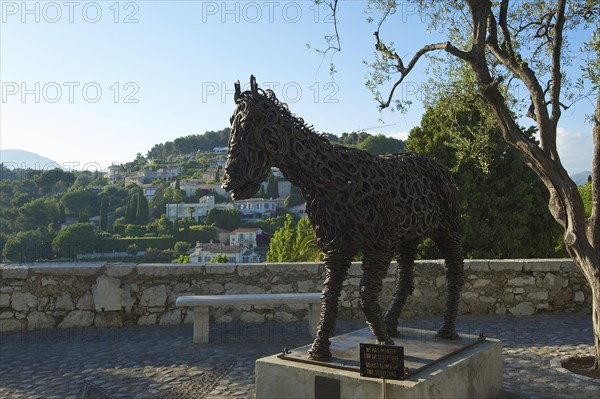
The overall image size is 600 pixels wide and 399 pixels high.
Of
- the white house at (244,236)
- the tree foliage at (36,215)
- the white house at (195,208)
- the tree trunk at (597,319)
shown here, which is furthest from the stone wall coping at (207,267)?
the white house at (195,208)

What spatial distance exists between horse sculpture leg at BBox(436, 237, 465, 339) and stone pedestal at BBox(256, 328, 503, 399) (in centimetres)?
13

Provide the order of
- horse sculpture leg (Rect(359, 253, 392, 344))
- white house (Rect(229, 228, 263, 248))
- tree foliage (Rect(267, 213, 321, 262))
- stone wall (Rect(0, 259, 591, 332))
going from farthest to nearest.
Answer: white house (Rect(229, 228, 263, 248))
tree foliage (Rect(267, 213, 321, 262))
stone wall (Rect(0, 259, 591, 332))
horse sculpture leg (Rect(359, 253, 392, 344))

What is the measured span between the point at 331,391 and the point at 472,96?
5.66m

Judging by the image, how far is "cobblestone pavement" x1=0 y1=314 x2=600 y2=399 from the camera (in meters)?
5.44

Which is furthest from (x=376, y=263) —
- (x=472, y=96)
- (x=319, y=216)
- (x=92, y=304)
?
(x=92, y=304)

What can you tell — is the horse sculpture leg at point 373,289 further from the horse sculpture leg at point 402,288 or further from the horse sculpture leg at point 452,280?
the horse sculpture leg at point 452,280

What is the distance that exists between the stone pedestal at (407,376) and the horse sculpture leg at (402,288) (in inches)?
→ 6.3

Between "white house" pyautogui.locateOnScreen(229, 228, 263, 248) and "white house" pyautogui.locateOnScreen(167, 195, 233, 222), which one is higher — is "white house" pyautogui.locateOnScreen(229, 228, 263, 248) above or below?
below

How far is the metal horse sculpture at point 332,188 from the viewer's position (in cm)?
394

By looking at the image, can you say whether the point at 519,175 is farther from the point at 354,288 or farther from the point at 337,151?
the point at 337,151

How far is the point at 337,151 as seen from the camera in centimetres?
432

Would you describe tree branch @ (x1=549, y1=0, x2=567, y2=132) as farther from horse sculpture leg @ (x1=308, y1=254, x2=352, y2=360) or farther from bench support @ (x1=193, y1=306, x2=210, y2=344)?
bench support @ (x1=193, y1=306, x2=210, y2=344)

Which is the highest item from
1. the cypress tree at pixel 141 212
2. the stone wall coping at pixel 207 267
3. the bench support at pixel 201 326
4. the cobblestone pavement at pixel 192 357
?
the cypress tree at pixel 141 212

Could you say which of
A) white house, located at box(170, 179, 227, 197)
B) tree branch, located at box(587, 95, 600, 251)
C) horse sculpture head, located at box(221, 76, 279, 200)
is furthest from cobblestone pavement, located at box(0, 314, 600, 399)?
white house, located at box(170, 179, 227, 197)
